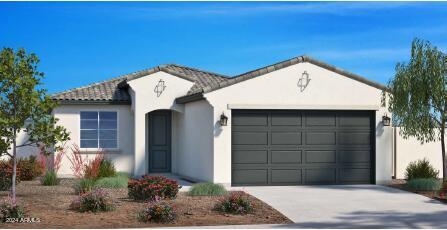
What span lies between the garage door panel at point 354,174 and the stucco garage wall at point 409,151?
8.42 ft

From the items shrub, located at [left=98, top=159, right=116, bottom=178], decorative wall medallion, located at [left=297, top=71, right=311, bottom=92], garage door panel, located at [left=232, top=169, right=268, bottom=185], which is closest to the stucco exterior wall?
shrub, located at [left=98, top=159, right=116, bottom=178]

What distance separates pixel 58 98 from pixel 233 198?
35.0 feet

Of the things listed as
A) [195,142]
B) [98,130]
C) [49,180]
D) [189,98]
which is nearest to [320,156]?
[195,142]

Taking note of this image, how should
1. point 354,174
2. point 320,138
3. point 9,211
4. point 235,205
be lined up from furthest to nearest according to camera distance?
point 354,174
point 320,138
point 235,205
point 9,211

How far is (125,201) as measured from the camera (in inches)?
527

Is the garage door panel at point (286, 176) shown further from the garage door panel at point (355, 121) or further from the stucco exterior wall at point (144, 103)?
the stucco exterior wall at point (144, 103)

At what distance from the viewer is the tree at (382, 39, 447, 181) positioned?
16.7 meters

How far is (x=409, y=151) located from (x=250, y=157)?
6351 mm

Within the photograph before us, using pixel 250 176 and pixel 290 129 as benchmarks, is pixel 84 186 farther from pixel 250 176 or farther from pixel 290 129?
pixel 290 129

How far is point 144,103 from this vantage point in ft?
66.5

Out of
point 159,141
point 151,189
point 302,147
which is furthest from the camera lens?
point 159,141

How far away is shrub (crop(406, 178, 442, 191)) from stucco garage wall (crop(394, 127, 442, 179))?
10.3 ft

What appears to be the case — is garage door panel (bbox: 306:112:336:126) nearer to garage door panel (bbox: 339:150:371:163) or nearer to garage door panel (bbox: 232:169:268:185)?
garage door panel (bbox: 339:150:371:163)

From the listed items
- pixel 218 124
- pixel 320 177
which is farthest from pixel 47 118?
pixel 320 177
